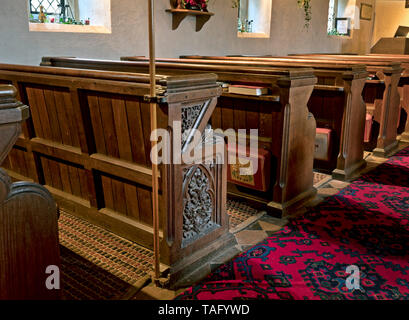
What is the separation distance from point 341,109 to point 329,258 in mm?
1771

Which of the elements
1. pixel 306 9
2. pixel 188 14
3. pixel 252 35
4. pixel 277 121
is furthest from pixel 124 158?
pixel 306 9

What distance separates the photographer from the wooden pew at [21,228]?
1088 mm

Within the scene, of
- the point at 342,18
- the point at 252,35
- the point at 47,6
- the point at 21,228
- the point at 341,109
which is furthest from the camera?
the point at 342,18

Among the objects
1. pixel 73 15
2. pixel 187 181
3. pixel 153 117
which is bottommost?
pixel 187 181

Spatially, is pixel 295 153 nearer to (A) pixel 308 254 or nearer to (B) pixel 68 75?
(A) pixel 308 254

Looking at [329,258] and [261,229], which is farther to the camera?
[261,229]

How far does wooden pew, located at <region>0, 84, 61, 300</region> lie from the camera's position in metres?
1.09

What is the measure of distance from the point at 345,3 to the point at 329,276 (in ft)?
30.7

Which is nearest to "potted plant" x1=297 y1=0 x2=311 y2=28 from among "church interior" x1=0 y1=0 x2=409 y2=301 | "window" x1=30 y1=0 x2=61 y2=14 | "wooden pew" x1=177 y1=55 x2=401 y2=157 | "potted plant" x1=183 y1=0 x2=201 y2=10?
"potted plant" x1=183 y1=0 x2=201 y2=10

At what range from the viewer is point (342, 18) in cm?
996

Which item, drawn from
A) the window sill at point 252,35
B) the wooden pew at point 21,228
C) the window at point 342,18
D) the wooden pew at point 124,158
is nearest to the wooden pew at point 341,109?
the wooden pew at point 124,158

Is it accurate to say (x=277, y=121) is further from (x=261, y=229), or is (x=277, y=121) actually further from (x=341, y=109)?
(x=341, y=109)

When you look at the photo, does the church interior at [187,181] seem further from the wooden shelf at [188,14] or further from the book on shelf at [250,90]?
the wooden shelf at [188,14]

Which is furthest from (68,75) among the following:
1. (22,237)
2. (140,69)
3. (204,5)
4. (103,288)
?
(204,5)
